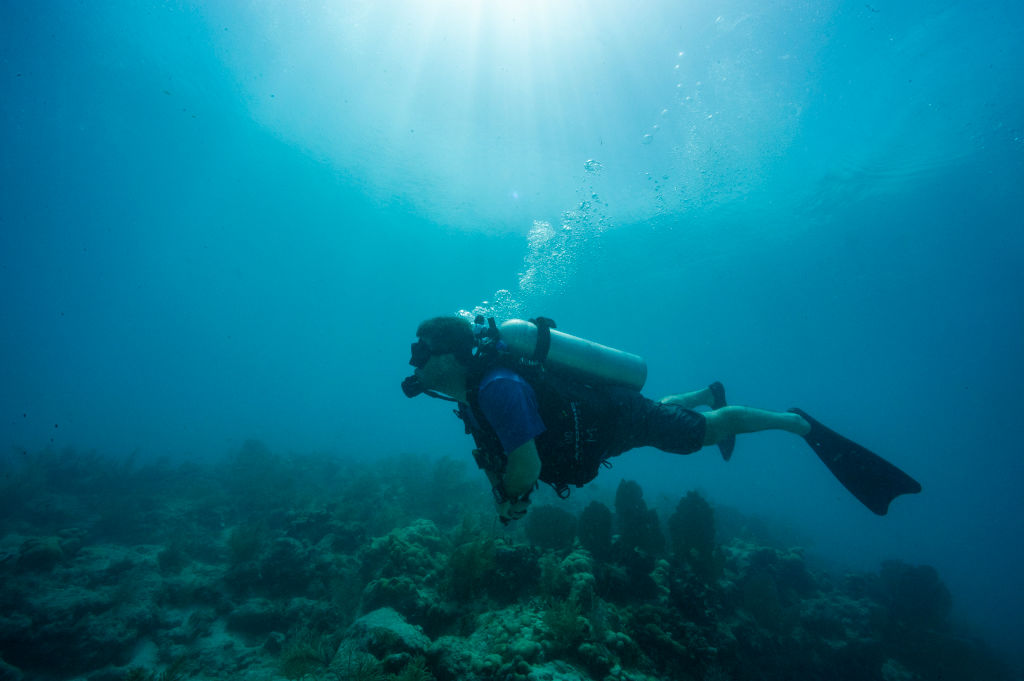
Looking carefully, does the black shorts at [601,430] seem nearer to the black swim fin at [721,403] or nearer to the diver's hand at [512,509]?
the diver's hand at [512,509]

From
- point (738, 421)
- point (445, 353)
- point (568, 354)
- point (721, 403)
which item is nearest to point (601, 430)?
point (568, 354)

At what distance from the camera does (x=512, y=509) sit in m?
3.18

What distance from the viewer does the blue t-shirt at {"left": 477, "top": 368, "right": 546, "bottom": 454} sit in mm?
3092

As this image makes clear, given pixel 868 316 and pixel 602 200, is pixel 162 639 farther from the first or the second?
pixel 868 316

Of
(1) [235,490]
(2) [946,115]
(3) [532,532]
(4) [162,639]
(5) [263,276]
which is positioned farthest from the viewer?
(5) [263,276]

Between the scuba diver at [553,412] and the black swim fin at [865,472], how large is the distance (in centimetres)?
1

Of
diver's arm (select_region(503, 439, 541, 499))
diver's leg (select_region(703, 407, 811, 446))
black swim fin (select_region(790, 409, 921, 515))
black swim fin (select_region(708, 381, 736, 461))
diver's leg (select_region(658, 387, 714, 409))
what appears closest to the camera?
diver's arm (select_region(503, 439, 541, 499))

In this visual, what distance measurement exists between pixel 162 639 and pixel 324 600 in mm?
2745

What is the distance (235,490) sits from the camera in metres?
16.9

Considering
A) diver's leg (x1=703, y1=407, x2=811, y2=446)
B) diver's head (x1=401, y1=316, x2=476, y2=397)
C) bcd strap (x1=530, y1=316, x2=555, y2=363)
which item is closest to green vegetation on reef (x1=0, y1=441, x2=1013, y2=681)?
diver's leg (x1=703, y1=407, x2=811, y2=446)

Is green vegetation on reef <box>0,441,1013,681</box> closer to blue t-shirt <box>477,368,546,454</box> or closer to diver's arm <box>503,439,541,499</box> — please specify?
diver's arm <box>503,439,541,499</box>

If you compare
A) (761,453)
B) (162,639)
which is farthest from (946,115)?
(761,453)

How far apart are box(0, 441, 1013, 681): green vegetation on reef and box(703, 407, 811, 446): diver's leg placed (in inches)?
105

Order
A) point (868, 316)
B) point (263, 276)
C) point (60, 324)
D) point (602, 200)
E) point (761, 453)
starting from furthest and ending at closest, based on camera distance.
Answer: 1. point (60, 324)
2. point (761, 453)
3. point (263, 276)
4. point (868, 316)
5. point (602, 200)
